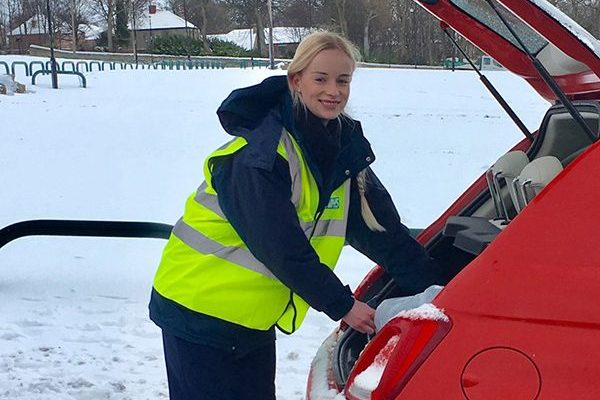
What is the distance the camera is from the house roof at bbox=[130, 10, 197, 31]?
80.2 meters

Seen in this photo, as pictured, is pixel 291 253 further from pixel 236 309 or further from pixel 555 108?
pixel 555 108

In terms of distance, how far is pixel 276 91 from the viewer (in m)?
2.11

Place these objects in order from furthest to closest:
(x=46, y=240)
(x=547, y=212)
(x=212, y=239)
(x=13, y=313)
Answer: (x=46, y=240), (x=13, y=313), (x=212, y=239), (x=547, y=212)

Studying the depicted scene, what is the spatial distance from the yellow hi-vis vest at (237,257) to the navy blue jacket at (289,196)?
4cm

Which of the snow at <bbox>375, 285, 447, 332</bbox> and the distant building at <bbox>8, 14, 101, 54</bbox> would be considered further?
the distant building at <bbox>8, 14, 101, 54</bbox>

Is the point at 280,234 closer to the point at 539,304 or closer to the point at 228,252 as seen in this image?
the point at 228,252

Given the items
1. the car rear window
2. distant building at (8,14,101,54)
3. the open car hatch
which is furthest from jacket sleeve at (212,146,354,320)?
distant building at (8,14,101,54)

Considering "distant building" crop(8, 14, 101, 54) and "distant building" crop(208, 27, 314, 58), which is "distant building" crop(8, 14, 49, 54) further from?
"distant building" crop(208, 27, 314, 58)

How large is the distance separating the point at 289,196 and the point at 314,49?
0.42 metres

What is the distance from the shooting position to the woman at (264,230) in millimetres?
1878

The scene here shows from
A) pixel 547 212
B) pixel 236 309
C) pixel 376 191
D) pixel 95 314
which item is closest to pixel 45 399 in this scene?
pixel 95 314

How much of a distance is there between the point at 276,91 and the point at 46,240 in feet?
13.9

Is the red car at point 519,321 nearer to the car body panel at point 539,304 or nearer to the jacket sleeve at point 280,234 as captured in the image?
the car body panel at point 539,304

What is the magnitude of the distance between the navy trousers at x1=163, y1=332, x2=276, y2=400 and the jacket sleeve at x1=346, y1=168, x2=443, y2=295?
438mm
